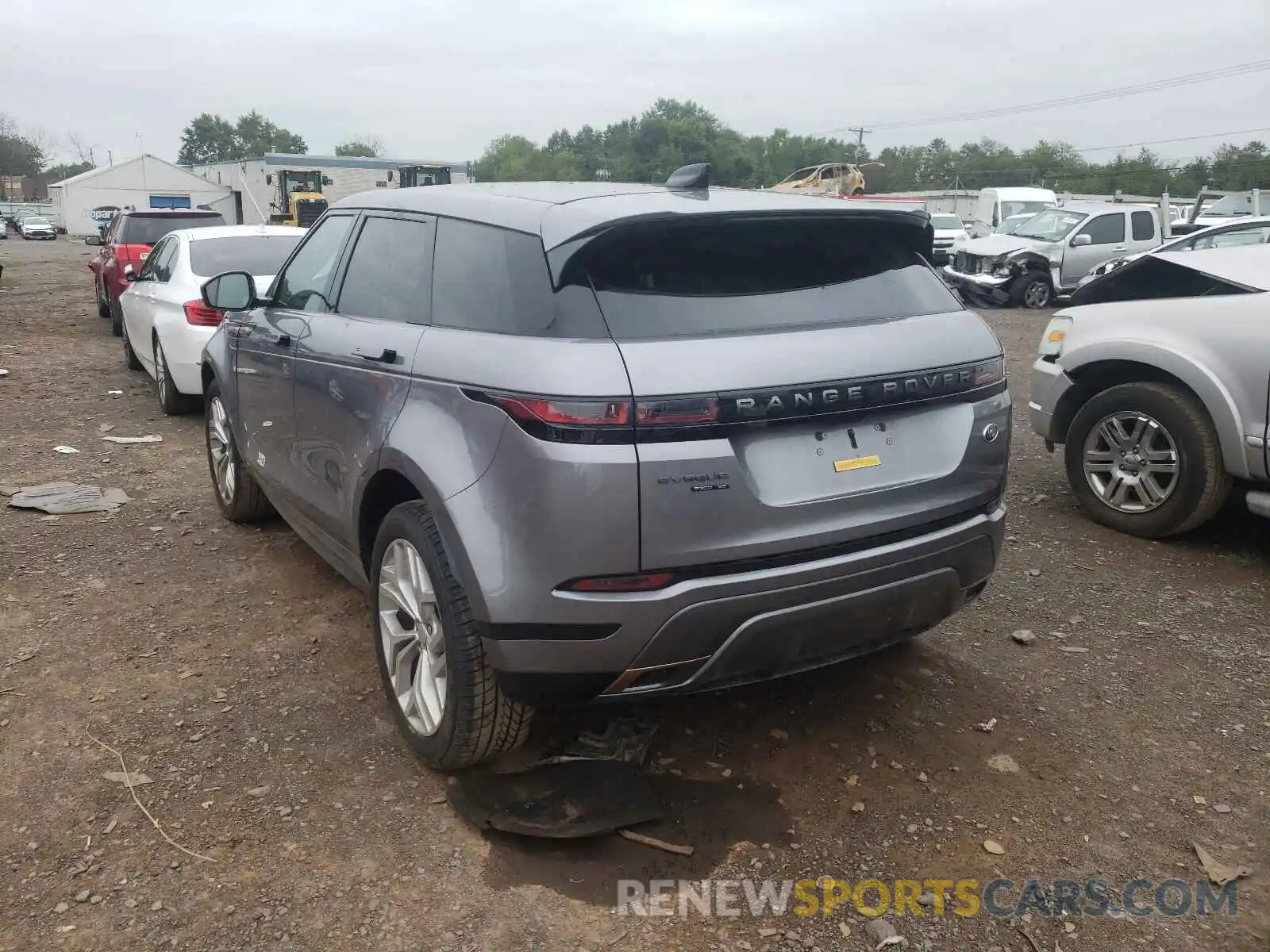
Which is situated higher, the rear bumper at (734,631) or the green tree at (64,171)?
the green tree at (64,171)

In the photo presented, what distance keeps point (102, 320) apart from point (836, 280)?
1597 centimetres

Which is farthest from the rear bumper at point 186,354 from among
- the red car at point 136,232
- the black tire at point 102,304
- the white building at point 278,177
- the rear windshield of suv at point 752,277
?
the white building at point 278,177

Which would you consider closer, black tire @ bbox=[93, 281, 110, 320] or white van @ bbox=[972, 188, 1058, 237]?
Result: black tire @ bbox=[93, 281, 110, 320]

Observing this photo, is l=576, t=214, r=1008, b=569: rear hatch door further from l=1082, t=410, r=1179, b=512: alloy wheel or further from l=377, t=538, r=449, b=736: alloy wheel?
l=1082, t=410, r=1179, b=512: alloy wheel

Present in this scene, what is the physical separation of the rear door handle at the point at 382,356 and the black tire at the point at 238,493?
2.08 meters

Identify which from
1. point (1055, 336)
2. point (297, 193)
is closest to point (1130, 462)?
point (1055, 336)

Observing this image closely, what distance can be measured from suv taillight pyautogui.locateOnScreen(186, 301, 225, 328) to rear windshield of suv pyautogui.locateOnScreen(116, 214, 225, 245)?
5670 mm

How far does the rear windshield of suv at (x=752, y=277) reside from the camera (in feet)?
8.71

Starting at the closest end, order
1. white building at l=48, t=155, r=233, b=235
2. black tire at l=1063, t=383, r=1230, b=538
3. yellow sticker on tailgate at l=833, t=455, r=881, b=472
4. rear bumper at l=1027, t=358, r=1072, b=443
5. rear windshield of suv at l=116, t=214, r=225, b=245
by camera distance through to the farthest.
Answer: yellow sticker on tailgate at l=833, t=455, r=881, b=472, black tire at l=1063, t=383, r=1230, b=538, rear bumper at l=1027, t=358, r=1072, b=443, rear windshield of suv at l=116, t=214, r=225, b=245, white building at l=48, t=155, r=233, b=235

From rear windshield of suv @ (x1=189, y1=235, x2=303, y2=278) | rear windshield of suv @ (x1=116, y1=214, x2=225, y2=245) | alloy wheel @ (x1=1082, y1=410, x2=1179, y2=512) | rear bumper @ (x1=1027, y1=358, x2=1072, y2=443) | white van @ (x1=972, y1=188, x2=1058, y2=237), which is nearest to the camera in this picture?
alloy wheel @ (x1=1082, y1=410, x2=1179, y2=512)

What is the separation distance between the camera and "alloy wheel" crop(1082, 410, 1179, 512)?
5125 millimetres

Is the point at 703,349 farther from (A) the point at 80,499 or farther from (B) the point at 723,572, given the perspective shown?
(A) the point at 80,499

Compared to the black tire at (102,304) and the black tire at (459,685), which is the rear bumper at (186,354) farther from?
the black tire at (102,304)

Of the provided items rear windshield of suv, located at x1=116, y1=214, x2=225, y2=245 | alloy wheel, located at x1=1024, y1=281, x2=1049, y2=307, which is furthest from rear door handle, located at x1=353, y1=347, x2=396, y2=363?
alloy wheel, located at x1=1024, y1=281, x2=1049, y2=307
